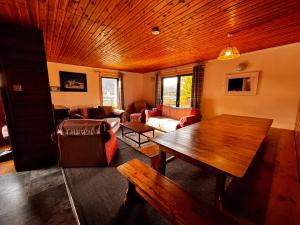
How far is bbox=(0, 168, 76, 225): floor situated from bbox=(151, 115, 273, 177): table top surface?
1.29 meters

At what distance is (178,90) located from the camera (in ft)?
16.4

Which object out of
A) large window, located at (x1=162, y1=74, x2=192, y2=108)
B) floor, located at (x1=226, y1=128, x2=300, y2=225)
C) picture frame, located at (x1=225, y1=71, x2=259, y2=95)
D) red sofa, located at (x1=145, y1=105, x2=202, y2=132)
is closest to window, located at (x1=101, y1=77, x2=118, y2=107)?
red sofa, located at (x1=145, y1=105, x2=202, y2=132)

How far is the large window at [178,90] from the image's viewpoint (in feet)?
15.5

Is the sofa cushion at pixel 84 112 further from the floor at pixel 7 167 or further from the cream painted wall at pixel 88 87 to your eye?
Answer: the floor at pixel 7 167

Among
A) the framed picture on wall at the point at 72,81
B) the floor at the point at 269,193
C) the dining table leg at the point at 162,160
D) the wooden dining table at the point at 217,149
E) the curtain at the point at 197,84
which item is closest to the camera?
the floor at the point at 269,193

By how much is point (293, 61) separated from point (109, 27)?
3.72 m

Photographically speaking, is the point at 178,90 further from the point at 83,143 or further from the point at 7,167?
the point at 7,167

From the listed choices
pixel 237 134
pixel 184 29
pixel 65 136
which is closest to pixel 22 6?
pixel 65 136

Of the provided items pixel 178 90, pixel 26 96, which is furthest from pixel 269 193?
pixel 178 90

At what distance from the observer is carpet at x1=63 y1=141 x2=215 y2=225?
1.31 m

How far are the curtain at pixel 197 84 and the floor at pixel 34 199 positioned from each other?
395 centimetres

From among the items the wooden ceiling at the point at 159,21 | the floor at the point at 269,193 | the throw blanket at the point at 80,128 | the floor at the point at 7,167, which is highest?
the wooden ceiling at the point at 159,21

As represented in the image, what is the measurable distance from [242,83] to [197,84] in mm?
1215

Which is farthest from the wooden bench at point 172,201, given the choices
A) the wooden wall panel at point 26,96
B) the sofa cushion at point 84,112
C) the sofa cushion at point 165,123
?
the sofa cushion at point 84,112
